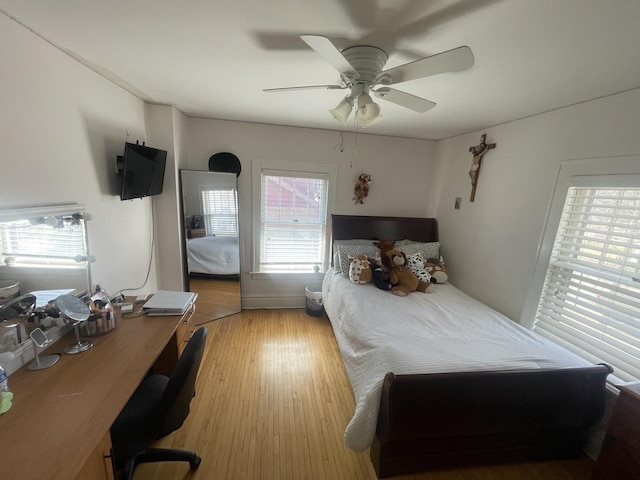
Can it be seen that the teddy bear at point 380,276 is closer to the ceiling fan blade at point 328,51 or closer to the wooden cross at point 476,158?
the wooden cross at point 476,158

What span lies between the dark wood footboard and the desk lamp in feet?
5.21

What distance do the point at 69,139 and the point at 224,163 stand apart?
57.5 inches

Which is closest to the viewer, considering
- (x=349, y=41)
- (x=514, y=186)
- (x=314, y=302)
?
(x=349, y=41)

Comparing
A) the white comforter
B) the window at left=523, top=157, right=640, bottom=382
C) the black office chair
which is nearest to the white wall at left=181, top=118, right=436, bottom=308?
the white comforter

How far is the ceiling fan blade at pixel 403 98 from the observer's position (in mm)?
1410

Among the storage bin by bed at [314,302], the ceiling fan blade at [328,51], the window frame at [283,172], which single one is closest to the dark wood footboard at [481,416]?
A: the ceiling fan blade at [328,51]

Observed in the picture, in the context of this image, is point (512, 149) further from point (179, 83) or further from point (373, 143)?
point (179, 83)

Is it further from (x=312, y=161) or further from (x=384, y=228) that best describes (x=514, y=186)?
(x=312, y=161)

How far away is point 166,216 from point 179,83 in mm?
1278

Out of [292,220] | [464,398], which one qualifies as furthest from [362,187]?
[464,398]

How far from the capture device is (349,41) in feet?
4.03

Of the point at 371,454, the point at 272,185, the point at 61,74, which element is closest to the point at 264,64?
the point at 61,74

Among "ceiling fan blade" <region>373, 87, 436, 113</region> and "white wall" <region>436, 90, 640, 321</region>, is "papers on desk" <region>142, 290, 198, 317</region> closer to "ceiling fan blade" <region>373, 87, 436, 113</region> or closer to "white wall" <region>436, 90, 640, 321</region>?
"ceiling fan blade" <region>373, 87, 436, 113</region>

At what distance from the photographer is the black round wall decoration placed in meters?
2.86
